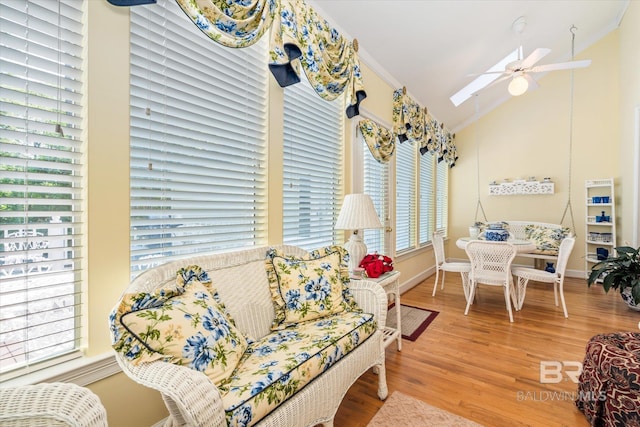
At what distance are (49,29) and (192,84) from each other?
611 mm

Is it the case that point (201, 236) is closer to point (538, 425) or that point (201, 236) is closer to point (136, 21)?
point (136, 21)

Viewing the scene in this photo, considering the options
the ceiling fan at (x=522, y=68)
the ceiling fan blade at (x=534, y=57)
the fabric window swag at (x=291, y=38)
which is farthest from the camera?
the ceiling fan at (x=522, y=68)

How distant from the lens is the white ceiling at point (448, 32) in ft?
8.98

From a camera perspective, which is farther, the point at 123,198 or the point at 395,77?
the point at 395,77

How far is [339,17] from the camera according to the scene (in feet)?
8.71

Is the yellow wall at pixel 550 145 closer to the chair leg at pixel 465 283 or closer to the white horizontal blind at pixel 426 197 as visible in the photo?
the white horizontal blind at pixel 426 197

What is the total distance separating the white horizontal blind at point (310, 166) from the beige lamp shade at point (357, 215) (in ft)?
1.21

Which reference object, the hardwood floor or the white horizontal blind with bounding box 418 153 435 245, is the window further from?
the hardwood floor

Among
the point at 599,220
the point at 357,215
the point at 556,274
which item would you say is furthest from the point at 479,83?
the point at 599,220

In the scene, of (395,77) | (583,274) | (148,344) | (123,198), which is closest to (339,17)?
(395,77)

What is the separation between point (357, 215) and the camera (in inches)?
89.6

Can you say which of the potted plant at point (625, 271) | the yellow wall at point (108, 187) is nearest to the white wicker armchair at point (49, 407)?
the yellow wall at point (108, 187)

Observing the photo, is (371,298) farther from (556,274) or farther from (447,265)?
(556,274)

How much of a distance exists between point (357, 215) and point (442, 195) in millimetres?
4495
